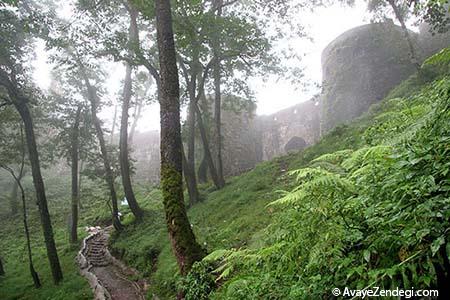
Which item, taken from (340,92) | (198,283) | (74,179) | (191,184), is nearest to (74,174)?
(74,179)

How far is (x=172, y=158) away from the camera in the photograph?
6039mm

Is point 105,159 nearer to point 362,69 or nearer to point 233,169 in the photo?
point 233,169

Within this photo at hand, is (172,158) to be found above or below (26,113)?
below

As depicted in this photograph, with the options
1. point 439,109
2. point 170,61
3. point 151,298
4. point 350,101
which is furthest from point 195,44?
point 350,101

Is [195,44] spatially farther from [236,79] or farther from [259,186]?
[259,186]

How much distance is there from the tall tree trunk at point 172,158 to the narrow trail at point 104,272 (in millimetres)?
4528

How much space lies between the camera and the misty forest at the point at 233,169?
2404mm

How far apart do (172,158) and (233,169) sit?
22.9 metres

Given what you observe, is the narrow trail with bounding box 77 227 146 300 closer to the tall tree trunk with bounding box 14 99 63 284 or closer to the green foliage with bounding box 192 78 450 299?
the tall tree trunk with bounding box 14 99 63 284

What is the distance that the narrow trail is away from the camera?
31.5ft

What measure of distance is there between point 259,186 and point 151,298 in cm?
643

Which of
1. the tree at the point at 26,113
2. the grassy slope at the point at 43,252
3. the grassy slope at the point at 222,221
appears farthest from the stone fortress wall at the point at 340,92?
the tree at the point at 26,113

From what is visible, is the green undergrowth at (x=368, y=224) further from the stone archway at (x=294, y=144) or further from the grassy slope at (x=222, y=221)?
the stone archway at (x=294, y=144)

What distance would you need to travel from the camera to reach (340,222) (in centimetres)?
266
